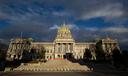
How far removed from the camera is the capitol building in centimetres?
17362

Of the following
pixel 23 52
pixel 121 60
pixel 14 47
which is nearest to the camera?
pixel 121 60

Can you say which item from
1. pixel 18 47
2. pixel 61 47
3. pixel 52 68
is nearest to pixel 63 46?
pixel 61 47

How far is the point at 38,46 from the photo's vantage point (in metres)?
187

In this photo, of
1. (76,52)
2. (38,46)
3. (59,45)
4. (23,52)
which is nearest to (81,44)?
(76,52)

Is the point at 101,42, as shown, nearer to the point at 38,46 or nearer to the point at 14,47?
the point at 38,46

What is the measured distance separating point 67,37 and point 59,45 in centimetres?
979

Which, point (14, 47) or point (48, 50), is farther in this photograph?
point (48, 50)

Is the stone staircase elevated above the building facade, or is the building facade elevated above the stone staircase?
the building facade

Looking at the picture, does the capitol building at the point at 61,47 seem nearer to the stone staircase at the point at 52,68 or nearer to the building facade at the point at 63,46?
the building facade at the point at 63,46

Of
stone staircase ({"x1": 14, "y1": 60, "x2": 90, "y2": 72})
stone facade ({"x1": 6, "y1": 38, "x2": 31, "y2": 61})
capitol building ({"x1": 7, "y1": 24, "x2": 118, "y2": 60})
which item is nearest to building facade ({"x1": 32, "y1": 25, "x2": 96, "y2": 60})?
capitol building ({"x1": 7, "y1": 24, "x2": 118, "y2": 60})

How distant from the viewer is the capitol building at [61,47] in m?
174

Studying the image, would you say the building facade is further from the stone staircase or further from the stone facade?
the stone staircase

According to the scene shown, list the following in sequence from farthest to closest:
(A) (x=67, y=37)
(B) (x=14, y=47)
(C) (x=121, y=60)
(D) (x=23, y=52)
Result: (A) (x=67, y=37) < (B) (x=14, y=47) < (D) (x=23, y=52) < (C) (x=121, y=60)

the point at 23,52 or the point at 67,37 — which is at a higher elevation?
the point at 67,37
